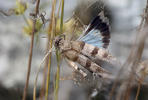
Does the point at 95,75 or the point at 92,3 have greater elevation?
the point at 92,3

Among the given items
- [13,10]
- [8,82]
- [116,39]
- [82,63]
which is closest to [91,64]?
[82,63]

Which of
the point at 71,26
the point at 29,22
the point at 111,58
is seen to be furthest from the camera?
the point at 29,22

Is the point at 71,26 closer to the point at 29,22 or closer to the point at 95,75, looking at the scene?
the point at 95,75

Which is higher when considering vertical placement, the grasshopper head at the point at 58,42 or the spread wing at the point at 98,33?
the spread wing at the point at 98,33

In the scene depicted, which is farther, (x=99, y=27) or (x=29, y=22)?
(x=29, y=22)

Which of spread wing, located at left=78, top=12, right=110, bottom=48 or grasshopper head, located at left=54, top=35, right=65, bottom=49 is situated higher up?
spread wing, located at left=78, top=12, right=110, bottom=48
